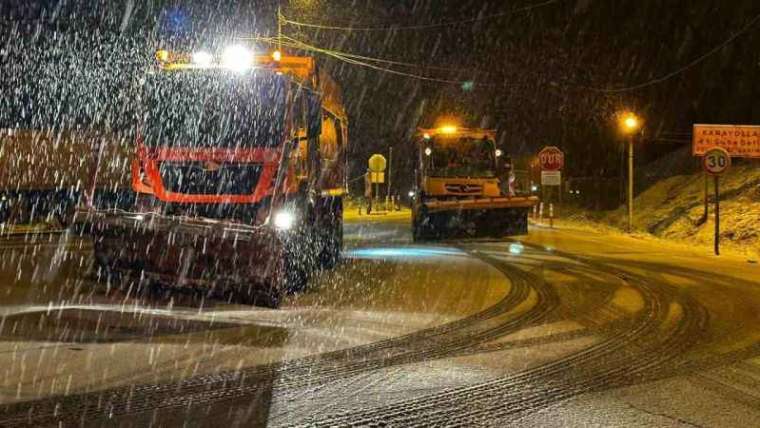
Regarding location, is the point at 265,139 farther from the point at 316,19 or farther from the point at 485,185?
the point at 316,19

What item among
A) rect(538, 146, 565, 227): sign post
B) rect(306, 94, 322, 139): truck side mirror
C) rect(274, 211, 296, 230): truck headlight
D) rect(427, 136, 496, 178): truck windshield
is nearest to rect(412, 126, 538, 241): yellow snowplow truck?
rect(427, 136, 496, 178): truck windshield

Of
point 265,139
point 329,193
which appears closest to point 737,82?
point 329,193

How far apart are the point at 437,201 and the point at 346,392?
51.6ft

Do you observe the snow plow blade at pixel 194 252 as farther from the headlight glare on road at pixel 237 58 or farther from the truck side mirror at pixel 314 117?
the headlight glare on road at pixel 237 58

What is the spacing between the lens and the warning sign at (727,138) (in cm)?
2202

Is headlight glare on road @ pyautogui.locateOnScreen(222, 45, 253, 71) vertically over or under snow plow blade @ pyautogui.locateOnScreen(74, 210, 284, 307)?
over

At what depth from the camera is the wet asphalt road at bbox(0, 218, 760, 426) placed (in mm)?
5695

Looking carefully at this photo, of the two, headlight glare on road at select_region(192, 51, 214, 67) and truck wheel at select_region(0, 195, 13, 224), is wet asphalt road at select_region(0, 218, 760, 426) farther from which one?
truck wheel at select_region(0, 195, 13, 224)

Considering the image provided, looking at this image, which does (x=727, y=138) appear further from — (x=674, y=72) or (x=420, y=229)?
(x=674, y=72)

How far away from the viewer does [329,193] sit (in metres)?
14.1

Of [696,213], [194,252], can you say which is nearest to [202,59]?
[194,252]

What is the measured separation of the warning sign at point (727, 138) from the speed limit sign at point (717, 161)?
3545mm

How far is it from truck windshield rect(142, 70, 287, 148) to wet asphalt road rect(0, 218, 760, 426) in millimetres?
2169

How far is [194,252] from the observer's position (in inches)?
392
